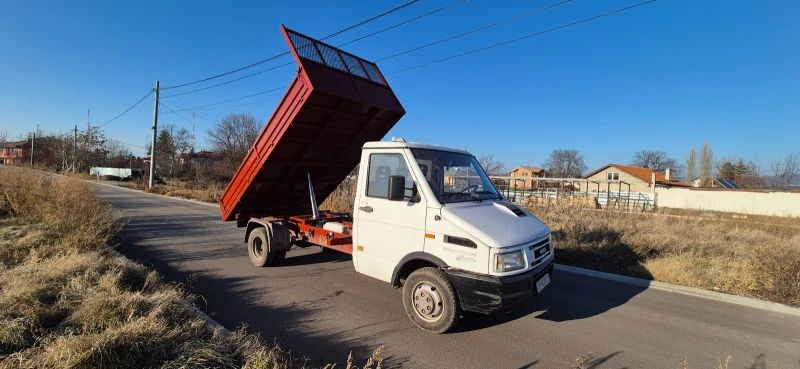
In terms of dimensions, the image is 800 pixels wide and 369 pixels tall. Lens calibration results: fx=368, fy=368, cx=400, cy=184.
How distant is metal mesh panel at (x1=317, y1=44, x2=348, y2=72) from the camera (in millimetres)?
5512

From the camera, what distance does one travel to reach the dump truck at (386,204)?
12.5 ft

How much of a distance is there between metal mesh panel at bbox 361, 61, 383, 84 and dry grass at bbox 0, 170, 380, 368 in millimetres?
4245

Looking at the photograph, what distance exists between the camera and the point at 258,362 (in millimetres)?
2795

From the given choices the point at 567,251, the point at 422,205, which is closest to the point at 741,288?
the point at 567,251

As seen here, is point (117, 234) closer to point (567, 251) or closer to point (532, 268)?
point (532, 268)

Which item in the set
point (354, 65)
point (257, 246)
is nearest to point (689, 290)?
point (354, 65)

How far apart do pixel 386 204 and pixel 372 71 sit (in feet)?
9.43

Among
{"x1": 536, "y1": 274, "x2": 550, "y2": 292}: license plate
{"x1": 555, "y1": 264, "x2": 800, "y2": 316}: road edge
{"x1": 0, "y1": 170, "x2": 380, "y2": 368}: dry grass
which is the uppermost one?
{"x1": 536, "y1": 274, "x2": 550, "y2": 292}: license plate

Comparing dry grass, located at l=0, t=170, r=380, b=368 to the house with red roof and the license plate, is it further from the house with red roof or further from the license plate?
the house with red roof

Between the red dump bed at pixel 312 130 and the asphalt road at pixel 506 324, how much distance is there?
4.56ft

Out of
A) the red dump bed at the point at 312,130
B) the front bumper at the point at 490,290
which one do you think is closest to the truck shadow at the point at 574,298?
the front bumper at the point at 490,290

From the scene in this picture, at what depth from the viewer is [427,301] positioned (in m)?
4.09

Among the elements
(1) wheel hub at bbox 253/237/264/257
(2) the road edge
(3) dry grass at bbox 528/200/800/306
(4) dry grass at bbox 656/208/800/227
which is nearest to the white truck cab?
(1) wheel hub at bbox 253/237/264/257

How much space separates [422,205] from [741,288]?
5613mm
